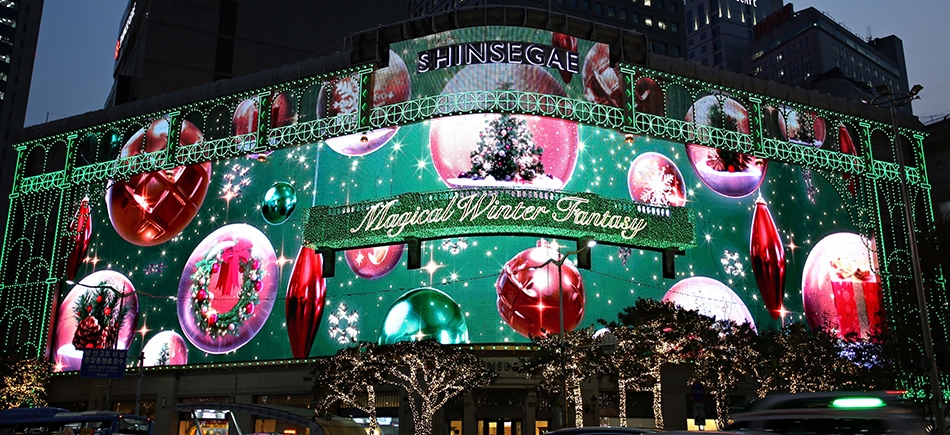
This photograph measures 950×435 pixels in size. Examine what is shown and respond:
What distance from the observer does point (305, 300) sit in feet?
171

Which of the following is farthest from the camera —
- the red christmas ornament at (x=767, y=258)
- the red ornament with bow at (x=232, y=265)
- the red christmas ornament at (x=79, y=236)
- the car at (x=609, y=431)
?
the red christmas ornament at (x=79, y=236)

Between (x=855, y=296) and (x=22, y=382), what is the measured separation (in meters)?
Answer: 55.3

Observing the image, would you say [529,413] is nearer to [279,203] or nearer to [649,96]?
[279,203]

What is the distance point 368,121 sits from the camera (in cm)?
5359

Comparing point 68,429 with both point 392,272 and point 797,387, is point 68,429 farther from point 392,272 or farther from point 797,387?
point 797,387

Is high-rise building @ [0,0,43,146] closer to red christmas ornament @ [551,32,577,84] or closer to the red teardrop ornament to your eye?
red christmas ornament @ [551,32,577,84]

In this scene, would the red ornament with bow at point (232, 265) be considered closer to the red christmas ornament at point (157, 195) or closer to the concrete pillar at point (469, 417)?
the red christmas ornament at point (157, 195)

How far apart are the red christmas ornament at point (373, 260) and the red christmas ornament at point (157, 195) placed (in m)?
12.8

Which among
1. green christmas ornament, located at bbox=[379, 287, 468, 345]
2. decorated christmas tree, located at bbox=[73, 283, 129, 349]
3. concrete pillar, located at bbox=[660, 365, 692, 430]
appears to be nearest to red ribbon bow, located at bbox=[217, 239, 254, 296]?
decorated christmas tree, located at bbox=[73, 283, 129, 349]

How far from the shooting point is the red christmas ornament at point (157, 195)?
58.0m

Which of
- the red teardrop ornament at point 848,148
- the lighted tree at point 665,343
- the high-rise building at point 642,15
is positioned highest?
the high-rise building at point 642,15

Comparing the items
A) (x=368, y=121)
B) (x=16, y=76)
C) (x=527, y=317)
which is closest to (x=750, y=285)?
(x=527, y=317)

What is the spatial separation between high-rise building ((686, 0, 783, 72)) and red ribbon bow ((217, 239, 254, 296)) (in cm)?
12181

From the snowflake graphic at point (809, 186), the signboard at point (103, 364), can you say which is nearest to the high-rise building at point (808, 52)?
the snowflake graphic at point (809, 186)
